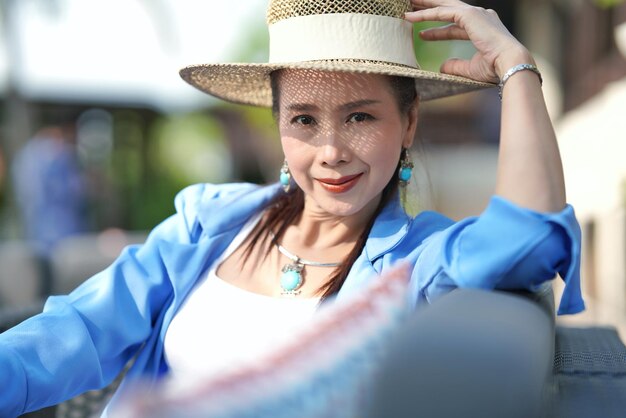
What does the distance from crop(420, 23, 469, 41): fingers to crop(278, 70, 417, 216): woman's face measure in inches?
6.8

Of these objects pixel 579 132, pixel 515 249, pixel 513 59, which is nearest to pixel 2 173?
pixel 579 132

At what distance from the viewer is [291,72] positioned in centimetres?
211

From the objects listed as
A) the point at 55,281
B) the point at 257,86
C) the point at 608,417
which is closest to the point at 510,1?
the point at 55,281

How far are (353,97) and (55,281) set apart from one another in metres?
2.80

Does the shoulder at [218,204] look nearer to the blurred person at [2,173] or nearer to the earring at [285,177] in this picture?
the earring at [285,177]

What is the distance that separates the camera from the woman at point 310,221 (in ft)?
5.69

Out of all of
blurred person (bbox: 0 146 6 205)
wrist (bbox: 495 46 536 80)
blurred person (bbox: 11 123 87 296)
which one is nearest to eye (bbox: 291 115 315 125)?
wrist (bbox: 495 46 536 80)

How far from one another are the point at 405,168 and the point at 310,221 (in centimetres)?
30

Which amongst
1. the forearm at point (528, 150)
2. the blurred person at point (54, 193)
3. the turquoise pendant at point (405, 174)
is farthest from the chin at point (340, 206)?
the blurred person at point (54, 193)

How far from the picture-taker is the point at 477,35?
6.34 ft

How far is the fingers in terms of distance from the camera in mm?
2031

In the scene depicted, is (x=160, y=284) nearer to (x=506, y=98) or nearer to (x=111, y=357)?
(x=111, y=357)

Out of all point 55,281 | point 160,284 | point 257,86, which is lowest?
point 55,281

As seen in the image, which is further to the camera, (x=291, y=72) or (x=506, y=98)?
(x=291, y=72)
